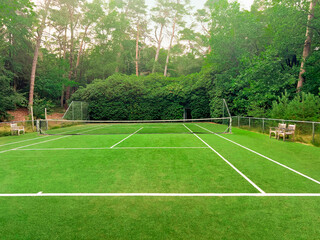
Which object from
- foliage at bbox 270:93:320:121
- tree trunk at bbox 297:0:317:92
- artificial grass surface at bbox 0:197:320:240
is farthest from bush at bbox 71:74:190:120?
artificial grass surface at bbox 0:197:320:240

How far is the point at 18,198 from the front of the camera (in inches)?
150

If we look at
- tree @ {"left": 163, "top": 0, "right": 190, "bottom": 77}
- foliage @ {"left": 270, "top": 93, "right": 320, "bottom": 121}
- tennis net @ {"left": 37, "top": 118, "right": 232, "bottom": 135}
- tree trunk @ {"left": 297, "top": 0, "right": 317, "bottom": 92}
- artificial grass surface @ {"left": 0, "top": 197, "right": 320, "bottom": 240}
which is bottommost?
tennis net @ {"left": 37, "top": 118, "right": 232, "bottom": 135}

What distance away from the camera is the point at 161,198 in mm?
3758

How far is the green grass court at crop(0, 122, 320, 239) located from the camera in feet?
8.96

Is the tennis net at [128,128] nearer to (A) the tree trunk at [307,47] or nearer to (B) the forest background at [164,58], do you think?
(B) the forest background at [164,58]

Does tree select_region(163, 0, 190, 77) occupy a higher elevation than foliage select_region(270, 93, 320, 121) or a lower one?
higher

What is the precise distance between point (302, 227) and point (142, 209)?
2.48 metres

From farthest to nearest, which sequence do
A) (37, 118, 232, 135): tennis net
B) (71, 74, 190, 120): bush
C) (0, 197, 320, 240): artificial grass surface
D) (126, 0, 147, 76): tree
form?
(126, 0, 147, 76): tree, (71, 74, 190, 120): bush, (37, 118, 232, 135): tennis net, (0, 197, 320, 240): artificial grass surface

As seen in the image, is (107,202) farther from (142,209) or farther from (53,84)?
(53,84)

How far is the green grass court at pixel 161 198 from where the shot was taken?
8.96 feet

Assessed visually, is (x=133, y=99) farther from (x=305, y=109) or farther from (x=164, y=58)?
(x=305, y=109)

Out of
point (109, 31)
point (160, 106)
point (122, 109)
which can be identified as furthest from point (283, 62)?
point (109, 31)

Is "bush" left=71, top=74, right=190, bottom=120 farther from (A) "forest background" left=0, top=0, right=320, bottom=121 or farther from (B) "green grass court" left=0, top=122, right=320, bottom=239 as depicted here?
(B) "green grass court" left=0, top=122, right=320, bottom=239

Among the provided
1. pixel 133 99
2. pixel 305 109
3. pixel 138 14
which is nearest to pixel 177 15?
pixel 138 14
